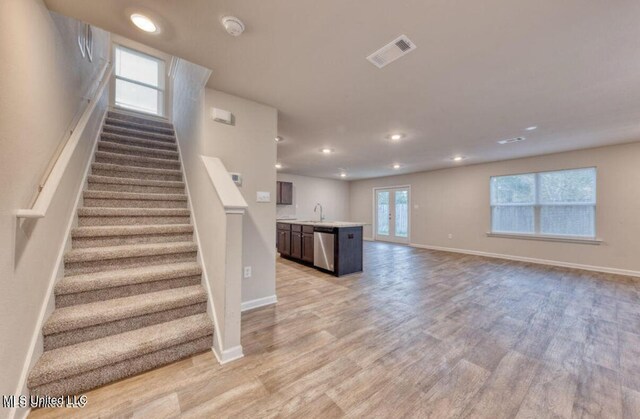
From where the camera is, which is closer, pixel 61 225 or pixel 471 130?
pixel 61 225

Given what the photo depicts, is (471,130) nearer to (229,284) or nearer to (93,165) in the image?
(229,284)

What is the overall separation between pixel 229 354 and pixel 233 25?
7.77 ft

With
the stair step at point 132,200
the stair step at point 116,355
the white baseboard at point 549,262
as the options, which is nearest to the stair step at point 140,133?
the stair step at point 132,200

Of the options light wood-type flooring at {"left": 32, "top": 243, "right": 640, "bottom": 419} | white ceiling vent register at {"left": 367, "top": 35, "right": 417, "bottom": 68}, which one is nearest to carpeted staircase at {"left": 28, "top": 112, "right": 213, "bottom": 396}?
light wood-type flooring at {"left": 32, "top": 243, "right": 640, "bottom": 419}

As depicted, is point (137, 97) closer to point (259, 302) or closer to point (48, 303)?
point (48, 303)

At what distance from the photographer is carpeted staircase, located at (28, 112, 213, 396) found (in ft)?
5.08

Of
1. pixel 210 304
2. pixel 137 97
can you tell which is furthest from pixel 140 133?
pixel 210 304

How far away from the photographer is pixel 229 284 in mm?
1843

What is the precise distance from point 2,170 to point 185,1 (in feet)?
4.39

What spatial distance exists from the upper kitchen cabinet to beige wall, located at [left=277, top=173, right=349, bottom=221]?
1.14ft

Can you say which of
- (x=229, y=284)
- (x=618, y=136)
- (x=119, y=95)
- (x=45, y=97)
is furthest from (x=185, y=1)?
(x=618, y=136)

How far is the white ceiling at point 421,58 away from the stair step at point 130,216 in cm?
150

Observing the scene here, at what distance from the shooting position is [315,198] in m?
8.78

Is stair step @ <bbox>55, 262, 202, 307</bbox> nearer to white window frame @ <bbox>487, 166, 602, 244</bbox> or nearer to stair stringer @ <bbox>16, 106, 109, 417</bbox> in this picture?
stair stringer @ <bbox>16, 106, 109, 417</bbox>
